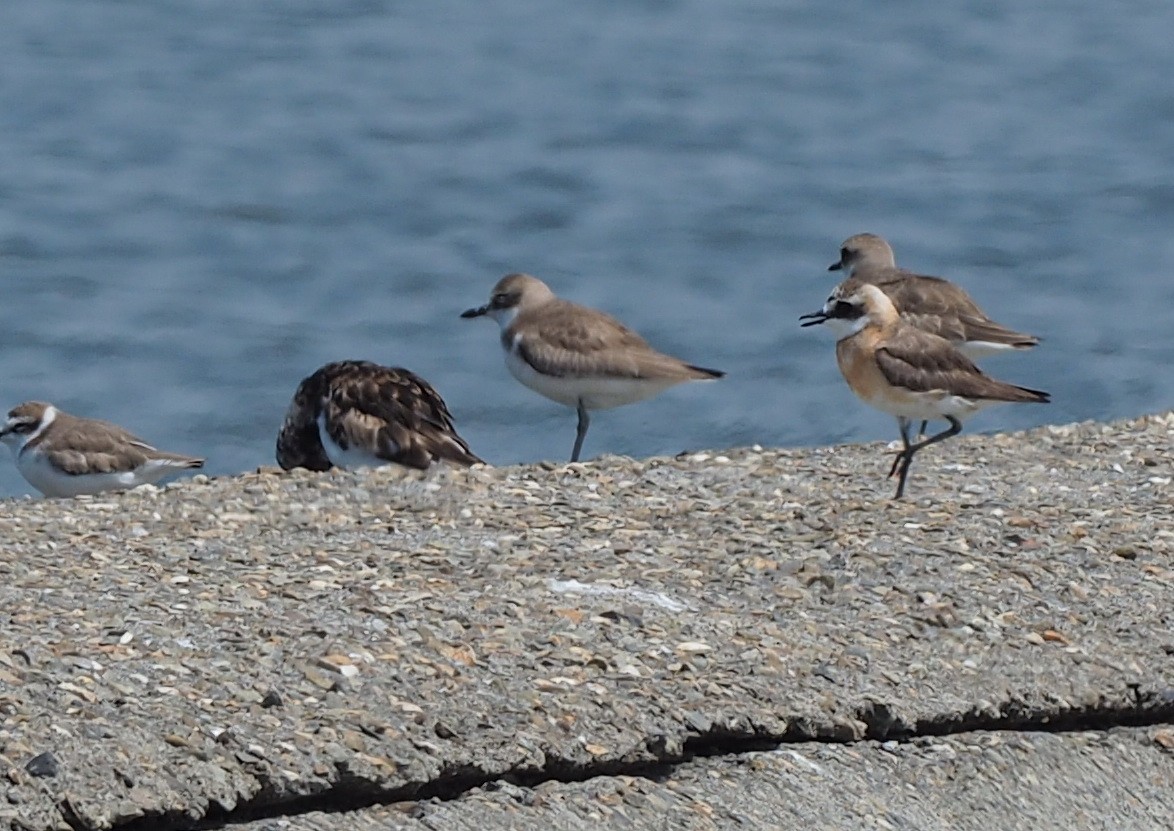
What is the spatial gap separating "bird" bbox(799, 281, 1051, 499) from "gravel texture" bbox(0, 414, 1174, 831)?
0.41 meters

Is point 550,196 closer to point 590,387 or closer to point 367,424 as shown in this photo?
point 590,387

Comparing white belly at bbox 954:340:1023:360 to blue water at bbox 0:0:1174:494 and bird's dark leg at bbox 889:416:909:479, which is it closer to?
bird's dark leg at bbox 889:416:909:479

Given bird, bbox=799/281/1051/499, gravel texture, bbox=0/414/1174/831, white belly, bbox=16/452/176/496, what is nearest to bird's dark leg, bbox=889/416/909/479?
bird, bbox=799/281/1051/499

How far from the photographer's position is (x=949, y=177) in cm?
2141

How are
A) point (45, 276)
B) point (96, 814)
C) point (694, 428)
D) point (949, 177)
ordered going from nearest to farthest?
point (96, 814) < point (694, 428) < point (45, 276) < point (949, 177)

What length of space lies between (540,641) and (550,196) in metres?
14.4

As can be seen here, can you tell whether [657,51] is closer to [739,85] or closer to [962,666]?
[739,85]

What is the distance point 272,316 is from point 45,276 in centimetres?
224

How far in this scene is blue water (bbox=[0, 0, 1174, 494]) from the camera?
15.9m

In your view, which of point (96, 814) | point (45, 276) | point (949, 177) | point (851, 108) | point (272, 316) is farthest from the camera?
point (851, 108)

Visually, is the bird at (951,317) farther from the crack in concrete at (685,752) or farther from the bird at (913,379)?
the crack in concrete at (685,752)

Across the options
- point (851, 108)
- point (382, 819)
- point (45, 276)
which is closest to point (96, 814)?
point (382, 819)

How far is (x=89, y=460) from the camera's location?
32.0 feet

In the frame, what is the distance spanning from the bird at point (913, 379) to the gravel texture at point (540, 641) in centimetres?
41
